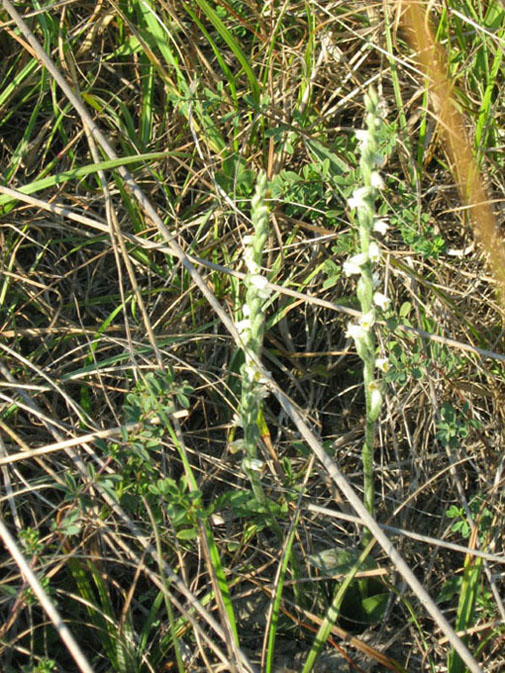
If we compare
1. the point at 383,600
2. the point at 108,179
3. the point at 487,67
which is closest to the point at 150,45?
the point at 108,179

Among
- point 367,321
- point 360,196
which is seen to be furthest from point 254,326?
point 360,196

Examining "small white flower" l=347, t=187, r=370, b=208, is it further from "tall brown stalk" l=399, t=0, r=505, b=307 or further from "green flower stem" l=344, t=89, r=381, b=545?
"tall brown stalk" l=399, t=0, r=505, b=307

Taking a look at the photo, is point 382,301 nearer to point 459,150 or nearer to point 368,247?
point 368,247

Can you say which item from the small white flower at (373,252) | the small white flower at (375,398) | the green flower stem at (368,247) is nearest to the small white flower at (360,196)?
the green flower stem at (368,247)

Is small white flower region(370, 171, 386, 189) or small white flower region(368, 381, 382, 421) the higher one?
small white flower region(370, 171, 386, 189)

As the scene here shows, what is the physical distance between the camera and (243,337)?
2.03m

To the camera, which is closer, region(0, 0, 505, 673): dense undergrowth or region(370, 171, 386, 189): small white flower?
region(370, 171, 386, 189): small white flower

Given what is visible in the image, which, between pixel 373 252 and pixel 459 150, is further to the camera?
pixel 459 150

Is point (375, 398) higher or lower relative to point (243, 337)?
lower

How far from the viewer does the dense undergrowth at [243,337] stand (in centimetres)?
218

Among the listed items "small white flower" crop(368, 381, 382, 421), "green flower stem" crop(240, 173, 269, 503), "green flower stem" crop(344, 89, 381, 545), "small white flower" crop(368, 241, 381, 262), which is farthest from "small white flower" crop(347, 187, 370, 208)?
"small white flower" crop(368, 381, 382, 421)

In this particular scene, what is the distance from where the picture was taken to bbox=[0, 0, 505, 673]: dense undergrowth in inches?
85.7

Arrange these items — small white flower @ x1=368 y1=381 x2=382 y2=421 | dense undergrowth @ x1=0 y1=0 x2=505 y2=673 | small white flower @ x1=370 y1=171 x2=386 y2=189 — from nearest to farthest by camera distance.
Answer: small white flower @ x1=370 y1=171 x2=386 y2=189, small white flower @ x1=368 y1=381 x2=382 y2=421, dense undergrowth @ x1=0 y1=0 x2=505 y2=673

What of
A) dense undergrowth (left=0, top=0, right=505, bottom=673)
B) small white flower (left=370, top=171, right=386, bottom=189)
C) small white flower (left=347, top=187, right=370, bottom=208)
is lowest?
dense undergrowth (left=0, top=0, right=505, bottom=673)
